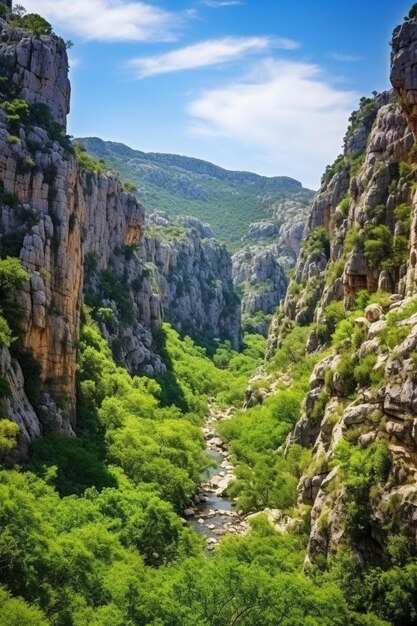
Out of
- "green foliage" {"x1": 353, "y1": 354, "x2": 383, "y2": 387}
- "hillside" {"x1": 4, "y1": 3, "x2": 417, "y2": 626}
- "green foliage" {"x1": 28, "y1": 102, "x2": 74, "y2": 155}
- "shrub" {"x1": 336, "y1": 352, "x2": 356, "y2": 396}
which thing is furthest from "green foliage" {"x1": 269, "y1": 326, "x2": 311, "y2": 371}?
"green foliage" {"x1": 28, "y1": 102, "x2": 74, "y2": 155}

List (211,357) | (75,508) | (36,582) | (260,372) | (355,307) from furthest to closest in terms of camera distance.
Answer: (211,357) < (260,372) < (355,307) < (75,508) < (36,582)

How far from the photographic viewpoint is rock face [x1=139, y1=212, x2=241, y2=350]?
16688 centimetres

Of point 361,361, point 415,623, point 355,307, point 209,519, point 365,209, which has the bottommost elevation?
point 209,519

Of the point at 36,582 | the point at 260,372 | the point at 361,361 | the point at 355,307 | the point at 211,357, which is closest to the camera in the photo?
the point at 36,582

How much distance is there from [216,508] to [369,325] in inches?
1011

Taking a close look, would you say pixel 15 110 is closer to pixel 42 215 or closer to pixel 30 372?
pixel 42 215

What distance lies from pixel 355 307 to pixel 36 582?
49776mm

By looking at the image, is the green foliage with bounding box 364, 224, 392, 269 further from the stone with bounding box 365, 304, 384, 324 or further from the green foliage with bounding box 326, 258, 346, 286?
the stone with bounding box 365, 304, 384, 324

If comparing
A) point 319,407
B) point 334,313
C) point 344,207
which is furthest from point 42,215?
point 344,207

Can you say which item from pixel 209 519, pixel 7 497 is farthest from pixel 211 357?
pixel 7 497

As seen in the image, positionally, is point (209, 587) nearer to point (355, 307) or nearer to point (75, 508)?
point (75, 508)

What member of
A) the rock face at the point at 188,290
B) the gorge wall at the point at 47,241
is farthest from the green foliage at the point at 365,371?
the rock face at the point at 188,290

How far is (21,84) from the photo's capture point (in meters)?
74.4

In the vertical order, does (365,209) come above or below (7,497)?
above
